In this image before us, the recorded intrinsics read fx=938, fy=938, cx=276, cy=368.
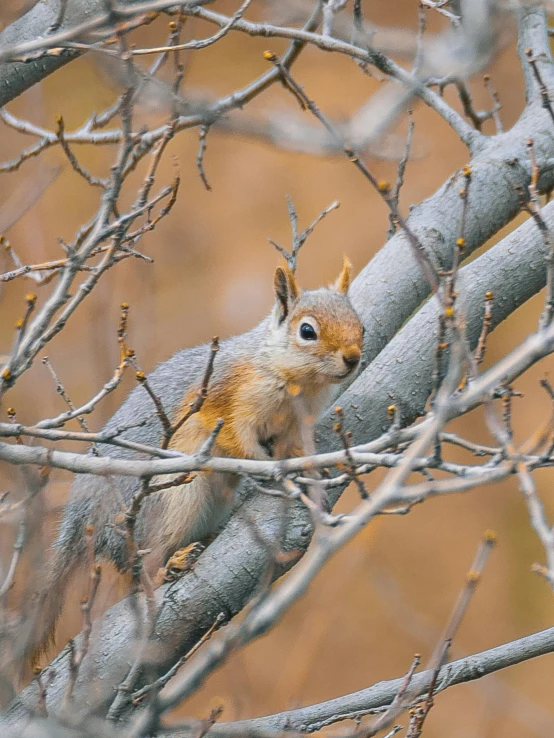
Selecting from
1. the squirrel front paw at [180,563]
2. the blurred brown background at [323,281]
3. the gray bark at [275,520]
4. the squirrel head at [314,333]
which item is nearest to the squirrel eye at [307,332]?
the squirrel head at [314,333]

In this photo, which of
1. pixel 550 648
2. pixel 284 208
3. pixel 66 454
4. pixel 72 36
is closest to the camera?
pixel 72 36

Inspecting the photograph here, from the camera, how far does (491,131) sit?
9.01 m

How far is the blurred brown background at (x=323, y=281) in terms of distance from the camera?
285 inches

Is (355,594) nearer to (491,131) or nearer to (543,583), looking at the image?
(543,583)

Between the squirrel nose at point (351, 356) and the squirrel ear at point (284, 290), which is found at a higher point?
the squirrel ear at point (284, 290)

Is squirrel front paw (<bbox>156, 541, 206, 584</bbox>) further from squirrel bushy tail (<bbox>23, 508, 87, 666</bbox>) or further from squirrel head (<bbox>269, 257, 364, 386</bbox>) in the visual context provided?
squirrel head (<bbox>269, 257, 364, 386</bbox>)

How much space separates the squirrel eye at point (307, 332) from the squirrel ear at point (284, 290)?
12 cm

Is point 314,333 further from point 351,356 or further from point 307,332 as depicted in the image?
point 351,356

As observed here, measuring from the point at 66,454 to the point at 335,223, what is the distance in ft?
20.4

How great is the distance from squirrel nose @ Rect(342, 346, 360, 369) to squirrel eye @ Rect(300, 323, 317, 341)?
0.17 m

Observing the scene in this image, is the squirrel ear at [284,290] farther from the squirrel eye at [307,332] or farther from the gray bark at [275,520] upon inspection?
the gray bark at [275,520]

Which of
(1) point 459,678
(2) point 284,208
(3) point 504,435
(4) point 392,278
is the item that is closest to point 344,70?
(2) point 284,208

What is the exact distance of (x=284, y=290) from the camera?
3287mm

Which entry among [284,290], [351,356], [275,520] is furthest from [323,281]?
[275,520]
